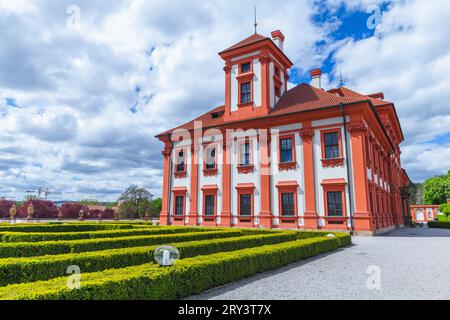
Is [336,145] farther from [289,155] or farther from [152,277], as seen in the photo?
[152,277]

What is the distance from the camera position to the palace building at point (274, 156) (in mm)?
19266

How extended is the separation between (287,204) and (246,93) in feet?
33.1

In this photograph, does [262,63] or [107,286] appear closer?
[107,286]

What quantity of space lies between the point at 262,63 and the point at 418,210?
5411 cm

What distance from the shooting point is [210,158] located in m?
25.0

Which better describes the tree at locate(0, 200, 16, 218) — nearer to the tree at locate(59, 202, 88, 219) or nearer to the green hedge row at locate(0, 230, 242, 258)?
the tree at locate(59, 202, 88, 219)

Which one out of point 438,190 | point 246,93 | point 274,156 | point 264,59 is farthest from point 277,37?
point 438,190

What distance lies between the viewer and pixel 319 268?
8094 mm

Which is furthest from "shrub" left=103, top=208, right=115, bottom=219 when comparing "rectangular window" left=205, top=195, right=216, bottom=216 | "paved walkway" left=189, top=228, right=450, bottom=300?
"paved walkway" left=189, top=228, right=450, bottom=300

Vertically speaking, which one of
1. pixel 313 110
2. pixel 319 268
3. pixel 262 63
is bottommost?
pixel 319 268

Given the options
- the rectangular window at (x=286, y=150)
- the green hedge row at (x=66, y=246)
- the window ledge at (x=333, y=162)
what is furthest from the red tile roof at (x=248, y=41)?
the green hedge row at (x=66, y=246)

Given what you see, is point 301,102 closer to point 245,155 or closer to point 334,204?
point 245,155

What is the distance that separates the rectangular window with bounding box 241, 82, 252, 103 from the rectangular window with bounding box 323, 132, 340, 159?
298 inches
